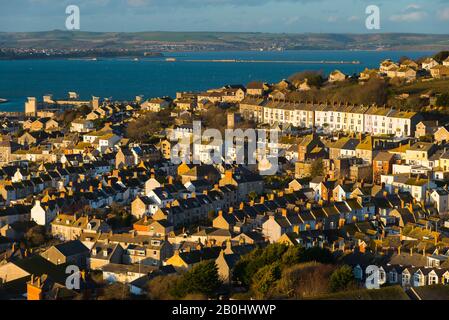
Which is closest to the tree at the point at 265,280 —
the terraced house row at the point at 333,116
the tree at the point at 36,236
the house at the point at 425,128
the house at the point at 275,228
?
the house at the point at 275,228

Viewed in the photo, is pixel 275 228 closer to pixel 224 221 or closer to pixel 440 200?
pixel 224 221

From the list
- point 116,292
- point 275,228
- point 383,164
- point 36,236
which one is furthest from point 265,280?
point 383,164

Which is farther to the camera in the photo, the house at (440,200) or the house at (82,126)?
the house at (82,126)

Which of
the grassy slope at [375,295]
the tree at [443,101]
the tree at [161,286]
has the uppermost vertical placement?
the tree at [443,101]

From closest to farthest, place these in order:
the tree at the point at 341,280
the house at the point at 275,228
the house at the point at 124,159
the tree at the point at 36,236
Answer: the tree at the point at 341,280, the house at the point at 275,228, the tree at the point at 36,236, the house at the point at 124,159

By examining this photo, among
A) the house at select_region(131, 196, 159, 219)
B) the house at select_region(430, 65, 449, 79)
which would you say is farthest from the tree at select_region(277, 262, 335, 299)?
the house at select_region(430, 65, 449, 79)

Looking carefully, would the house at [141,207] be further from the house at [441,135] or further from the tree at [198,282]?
the house at [441,135]

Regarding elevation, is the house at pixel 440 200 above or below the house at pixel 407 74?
below

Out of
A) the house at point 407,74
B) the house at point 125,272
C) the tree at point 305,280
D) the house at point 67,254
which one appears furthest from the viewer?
the house at point 407,74
